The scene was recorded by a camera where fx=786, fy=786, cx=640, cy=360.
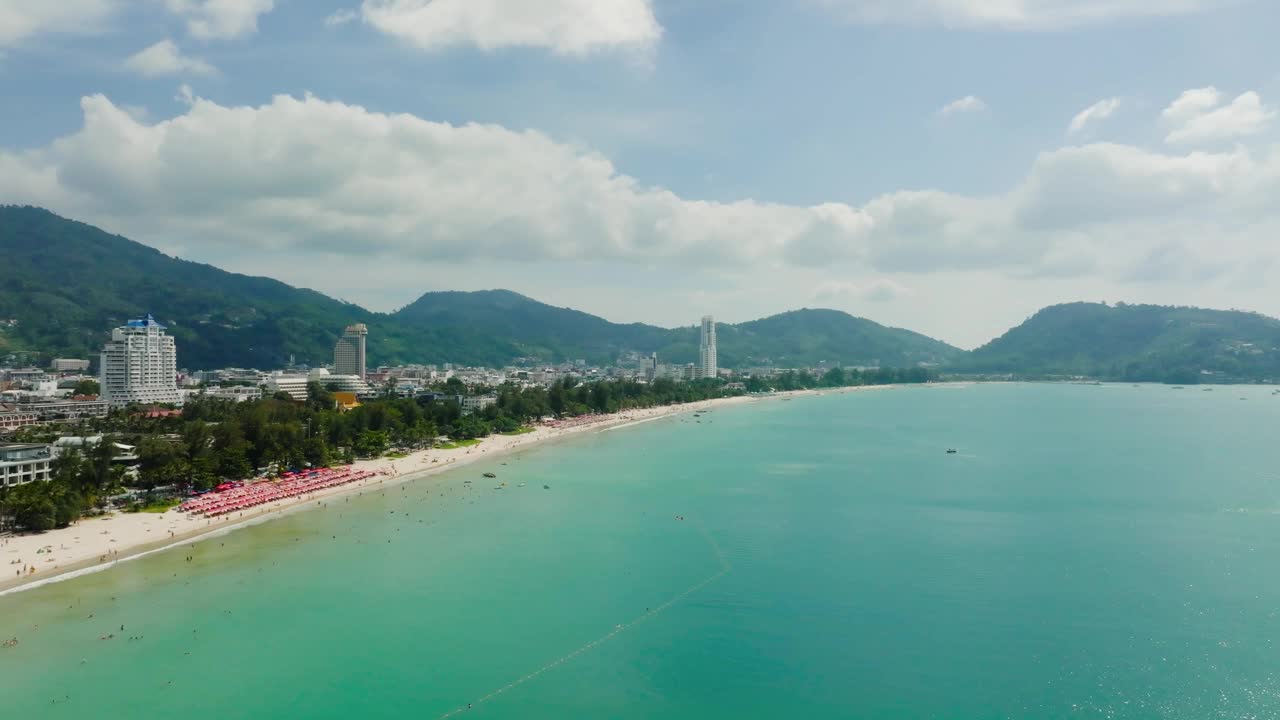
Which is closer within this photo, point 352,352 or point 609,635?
point 609,635

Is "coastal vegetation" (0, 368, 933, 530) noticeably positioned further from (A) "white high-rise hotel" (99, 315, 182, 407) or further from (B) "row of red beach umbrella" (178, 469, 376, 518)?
(A) "white high-rise hotel" (99, 315, 182, 407)

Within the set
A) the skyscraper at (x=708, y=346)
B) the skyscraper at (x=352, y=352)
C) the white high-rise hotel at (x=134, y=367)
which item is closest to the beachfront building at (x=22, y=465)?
the white high-rise hotel at (x=134, y=367)

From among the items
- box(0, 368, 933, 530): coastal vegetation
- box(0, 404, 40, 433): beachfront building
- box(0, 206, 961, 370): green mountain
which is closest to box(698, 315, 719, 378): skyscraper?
box(0, 206, 961, 370): green mountain

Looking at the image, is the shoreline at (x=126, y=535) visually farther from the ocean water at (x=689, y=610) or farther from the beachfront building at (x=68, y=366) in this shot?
the beachfront building at (x=68, y=366)

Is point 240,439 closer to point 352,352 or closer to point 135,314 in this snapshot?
point 352,352

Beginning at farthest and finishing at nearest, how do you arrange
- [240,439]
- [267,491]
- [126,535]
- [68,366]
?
[68,366] → [240,439] → [267,491] → [126,535]

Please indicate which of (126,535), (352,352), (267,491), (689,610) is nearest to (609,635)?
(689,610)
